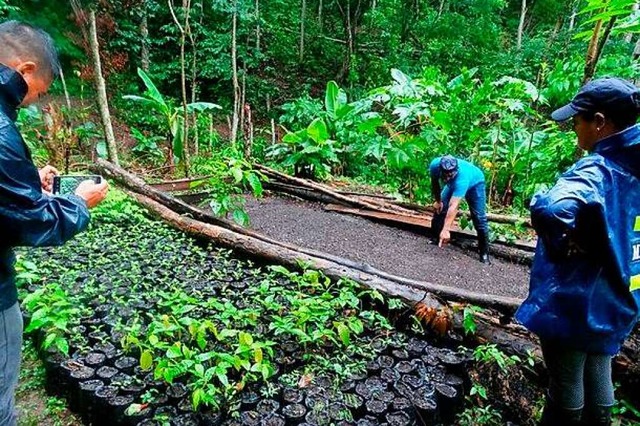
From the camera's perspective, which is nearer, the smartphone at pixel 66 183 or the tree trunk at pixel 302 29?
the smartphone at pixel 66 183

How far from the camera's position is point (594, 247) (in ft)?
5.59

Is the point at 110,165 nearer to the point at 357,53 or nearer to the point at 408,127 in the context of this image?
the point at 408,127

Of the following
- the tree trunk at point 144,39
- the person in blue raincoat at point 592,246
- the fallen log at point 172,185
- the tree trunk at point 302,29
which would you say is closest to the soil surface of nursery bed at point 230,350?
the person in blue raincoat at point 592,246

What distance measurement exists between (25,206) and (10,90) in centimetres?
40

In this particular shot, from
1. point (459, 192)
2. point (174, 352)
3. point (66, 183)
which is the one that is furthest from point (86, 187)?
point (459, 192)

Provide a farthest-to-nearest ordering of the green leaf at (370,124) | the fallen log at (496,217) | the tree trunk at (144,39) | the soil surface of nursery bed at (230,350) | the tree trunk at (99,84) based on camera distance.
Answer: the tree trunk at (144,39), the green leaf at (370,124), the tree trunk at (99,84), the fallen log at (496,217), the soil surface of nursery bed at (230,350)

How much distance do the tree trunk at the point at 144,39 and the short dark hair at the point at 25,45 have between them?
1241cm

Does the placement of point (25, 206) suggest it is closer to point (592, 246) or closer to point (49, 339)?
Result: point (49, 339)

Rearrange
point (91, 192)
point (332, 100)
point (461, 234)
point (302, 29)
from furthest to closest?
point (302, 29) < point (332, 100) < point (461, 234) < point (91, 192)

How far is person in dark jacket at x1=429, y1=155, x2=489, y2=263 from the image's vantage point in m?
5.04

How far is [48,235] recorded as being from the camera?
4.99 ft

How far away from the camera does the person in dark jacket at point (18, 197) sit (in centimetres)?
141

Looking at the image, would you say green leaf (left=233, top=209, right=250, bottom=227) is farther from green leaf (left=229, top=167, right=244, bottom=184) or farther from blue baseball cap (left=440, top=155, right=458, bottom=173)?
blue baseball cap (left=440, top=155, right=458, bottom=173)

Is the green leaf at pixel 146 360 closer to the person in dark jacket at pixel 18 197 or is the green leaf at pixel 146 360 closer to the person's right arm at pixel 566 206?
the person in dark jacket at pixel 18 197
